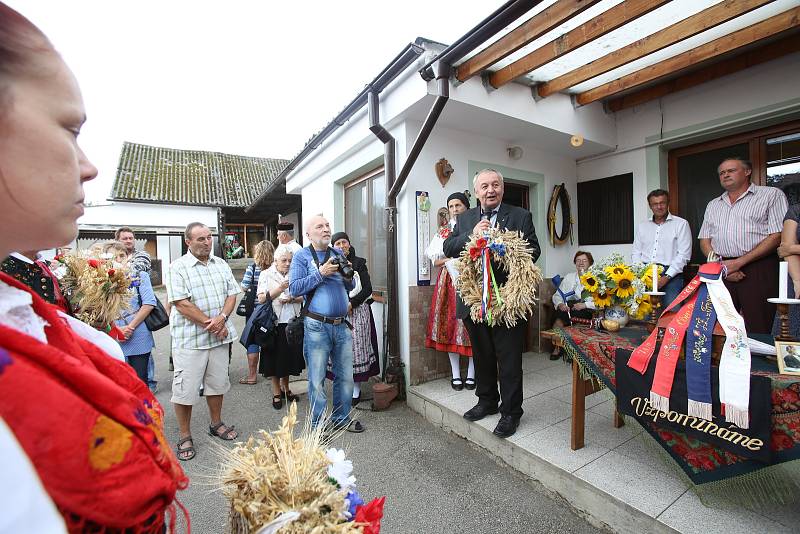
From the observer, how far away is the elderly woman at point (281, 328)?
4324 millimetres

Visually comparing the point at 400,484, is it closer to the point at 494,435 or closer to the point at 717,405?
the point at 494,435

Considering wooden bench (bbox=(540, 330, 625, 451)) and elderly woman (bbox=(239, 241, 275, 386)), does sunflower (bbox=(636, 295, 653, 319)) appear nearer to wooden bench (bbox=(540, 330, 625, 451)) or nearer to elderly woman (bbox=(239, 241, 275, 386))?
wooden bench (bbox=(540, 330, 625, 451))

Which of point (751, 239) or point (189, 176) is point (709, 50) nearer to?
point (751, 239)

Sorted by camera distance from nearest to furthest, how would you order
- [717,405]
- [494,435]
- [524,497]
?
[717,405] < [524,497] < [494,435]

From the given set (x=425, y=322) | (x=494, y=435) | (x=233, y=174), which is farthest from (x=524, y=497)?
(x=233, y=174)

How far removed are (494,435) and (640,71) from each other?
4.20 meters

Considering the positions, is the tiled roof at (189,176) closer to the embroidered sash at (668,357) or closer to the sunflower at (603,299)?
the sunflower at (603,299)

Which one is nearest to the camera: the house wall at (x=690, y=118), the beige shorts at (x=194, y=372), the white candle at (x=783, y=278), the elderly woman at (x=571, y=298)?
the white candle at (x=783, y=278)

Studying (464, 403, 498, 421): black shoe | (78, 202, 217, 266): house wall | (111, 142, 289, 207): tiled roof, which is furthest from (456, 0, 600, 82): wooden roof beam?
(78, 202, 217, 266): house wall

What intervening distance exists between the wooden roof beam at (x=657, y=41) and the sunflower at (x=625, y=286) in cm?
226

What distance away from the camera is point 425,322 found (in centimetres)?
455

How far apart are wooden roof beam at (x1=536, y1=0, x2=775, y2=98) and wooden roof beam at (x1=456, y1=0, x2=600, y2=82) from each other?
1214 mm

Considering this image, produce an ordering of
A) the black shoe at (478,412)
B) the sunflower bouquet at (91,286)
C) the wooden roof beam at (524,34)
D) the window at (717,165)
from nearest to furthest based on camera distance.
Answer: the sunflower bouquet at (91,286)
the wooden roof beam at (524,34)
the black shoe at (478,412)
the window at (717,165)

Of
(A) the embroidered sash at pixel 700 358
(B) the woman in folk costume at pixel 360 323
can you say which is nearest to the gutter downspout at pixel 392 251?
(B) the woman in folk costume at pixel 360 323
